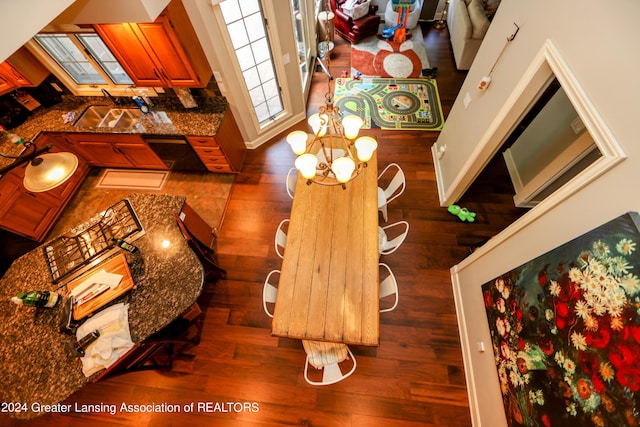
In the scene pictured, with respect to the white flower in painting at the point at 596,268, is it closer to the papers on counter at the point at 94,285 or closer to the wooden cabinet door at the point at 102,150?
the papers on counter at the point at 94,285

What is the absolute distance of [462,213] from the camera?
3348 millimetres

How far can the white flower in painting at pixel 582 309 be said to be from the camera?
1366 millimetres

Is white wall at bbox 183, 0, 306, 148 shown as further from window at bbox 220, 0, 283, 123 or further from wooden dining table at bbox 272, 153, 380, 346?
wooden dining table at bbox 272, 153, 380, 346

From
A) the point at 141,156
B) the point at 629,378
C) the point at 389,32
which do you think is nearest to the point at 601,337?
the point at 629,378

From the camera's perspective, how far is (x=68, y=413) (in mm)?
2576

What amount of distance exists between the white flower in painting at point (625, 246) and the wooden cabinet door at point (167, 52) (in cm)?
355

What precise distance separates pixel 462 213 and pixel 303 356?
2513 millimetres

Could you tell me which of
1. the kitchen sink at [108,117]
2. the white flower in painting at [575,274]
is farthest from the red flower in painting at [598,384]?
the kitchen sink at [108,117]

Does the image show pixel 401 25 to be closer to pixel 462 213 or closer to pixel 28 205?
pixel 462 213

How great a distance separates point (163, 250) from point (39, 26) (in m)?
1.64

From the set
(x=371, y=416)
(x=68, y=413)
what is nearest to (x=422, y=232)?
(x=371, y=416)

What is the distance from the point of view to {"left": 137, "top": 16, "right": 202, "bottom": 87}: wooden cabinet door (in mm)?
2504

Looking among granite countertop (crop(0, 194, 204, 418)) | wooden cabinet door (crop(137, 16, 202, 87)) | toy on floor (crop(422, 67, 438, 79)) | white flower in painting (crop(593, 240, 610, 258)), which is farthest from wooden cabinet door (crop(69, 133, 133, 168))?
toy on floor (crop(422, 67, 438, 79))

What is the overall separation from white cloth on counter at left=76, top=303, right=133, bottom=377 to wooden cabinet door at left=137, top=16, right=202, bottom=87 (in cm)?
241
